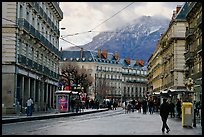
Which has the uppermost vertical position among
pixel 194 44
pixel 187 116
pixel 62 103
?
pixel 194 44

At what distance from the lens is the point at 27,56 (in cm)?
5216

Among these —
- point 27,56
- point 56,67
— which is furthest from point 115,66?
point 27,56

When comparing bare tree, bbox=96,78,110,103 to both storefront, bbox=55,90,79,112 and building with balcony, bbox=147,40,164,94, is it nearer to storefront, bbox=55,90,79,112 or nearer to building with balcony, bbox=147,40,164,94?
building with balcony, bbox=147,40,164,94

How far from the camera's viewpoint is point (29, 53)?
Answer: 174ft

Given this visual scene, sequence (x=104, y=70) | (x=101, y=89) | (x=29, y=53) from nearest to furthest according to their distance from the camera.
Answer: (x=29, y=53)
(x=101, y=89)
(x=104, y=70)

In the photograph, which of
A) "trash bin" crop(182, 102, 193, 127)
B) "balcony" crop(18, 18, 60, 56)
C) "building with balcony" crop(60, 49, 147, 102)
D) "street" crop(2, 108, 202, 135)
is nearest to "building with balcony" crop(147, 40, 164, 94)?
"building with balcony" crop(60, 49, 147, 102)

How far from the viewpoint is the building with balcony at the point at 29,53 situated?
151ft

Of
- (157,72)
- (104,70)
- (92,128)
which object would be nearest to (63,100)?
(92,128)

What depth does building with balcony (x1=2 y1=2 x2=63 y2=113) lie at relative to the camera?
46.0 m

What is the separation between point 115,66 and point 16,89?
→ 140158 mm

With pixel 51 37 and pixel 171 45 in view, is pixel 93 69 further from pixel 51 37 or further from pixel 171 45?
pixel 51 37

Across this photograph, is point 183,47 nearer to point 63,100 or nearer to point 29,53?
point 63,100

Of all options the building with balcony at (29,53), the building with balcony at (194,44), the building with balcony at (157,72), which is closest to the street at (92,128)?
the building with balcony at (29,53)

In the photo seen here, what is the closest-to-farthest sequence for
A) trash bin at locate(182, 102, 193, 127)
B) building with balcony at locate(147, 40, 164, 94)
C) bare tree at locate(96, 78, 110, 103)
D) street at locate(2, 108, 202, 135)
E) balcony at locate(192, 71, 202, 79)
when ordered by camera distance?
street at locate(2, 108, 202, 135) < trash bin at locate(182, 102, 193, 127) < balcony at locate(192, 71, 202, 79) < building with balcony at locate(147, 40, 164, 94) < bare tree at locate(96, 78, 110, 103)
